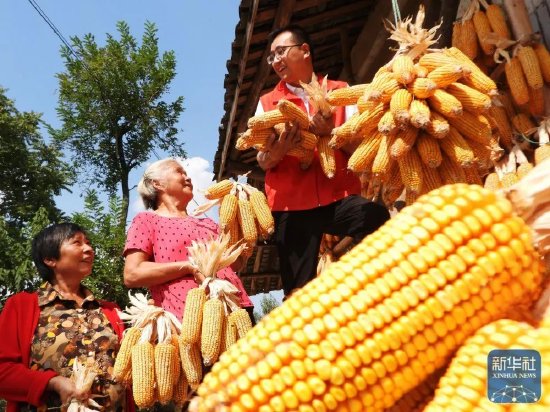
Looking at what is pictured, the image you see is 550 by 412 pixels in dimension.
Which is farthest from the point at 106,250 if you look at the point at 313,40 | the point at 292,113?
the point at 292,113

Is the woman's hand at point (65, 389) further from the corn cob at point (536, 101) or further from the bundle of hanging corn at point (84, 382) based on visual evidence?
the corn cob at point (536, 101)

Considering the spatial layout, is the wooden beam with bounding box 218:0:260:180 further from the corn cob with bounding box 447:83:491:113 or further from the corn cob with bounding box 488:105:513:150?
the corn cob with bounding box 447:83:491:113

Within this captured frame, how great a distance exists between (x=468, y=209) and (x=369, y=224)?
1.58 meters

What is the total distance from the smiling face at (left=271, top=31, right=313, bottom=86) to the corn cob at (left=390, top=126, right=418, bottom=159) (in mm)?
990

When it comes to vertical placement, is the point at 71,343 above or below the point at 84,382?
above

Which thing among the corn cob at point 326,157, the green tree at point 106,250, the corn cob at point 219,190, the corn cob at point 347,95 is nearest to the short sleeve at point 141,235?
the corn cob at point 219,190

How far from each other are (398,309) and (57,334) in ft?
7.70

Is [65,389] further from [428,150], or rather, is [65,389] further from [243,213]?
[428,150]

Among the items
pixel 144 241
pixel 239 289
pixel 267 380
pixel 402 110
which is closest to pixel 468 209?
pixel 267 380

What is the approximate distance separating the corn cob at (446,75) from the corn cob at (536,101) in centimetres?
109

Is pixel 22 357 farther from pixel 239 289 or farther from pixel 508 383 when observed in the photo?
pixel 508 383

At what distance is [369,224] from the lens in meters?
2.62

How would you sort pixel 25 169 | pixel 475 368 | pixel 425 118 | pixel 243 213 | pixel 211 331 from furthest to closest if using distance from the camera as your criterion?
pixel 25 169 → pixel 243 213 → pixel 211 331 → pixel 425 118 → pixel 475 368

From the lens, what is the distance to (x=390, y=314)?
0.99 m
